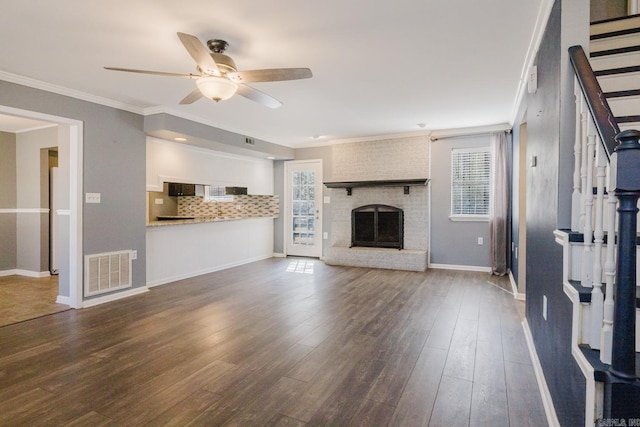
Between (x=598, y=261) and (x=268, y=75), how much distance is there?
7.42 feet

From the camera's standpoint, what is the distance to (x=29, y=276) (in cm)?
543

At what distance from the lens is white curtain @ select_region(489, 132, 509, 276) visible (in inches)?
206

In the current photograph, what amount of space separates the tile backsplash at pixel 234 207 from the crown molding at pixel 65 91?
2.34 meters

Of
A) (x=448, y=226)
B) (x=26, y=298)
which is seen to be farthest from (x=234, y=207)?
(x=448, y=226)

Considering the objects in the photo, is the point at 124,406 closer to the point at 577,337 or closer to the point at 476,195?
A: the point at 577,337

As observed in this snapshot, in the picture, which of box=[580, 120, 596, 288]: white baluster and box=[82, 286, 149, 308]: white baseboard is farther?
box=[82, 286, 149, 308]: white baseboard

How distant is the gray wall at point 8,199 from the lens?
5496 millimetres

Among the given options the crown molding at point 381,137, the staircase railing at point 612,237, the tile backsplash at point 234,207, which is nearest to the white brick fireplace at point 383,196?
the crown molding at point 381,137

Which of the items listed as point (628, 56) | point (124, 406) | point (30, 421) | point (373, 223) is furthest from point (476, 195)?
point (30, 421)

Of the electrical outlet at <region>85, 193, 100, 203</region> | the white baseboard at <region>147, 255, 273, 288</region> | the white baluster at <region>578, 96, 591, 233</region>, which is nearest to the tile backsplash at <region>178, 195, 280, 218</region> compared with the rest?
the white baseboard at <region>147, 255, 273, 288</region>

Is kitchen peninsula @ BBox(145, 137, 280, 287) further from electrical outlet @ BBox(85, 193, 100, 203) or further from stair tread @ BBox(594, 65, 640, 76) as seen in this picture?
stair tread @ BBox(594, 65, 640, 76)

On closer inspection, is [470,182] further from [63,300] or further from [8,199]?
[8,199]

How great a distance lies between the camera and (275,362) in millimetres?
2459

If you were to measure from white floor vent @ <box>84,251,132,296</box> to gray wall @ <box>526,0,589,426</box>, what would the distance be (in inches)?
177
